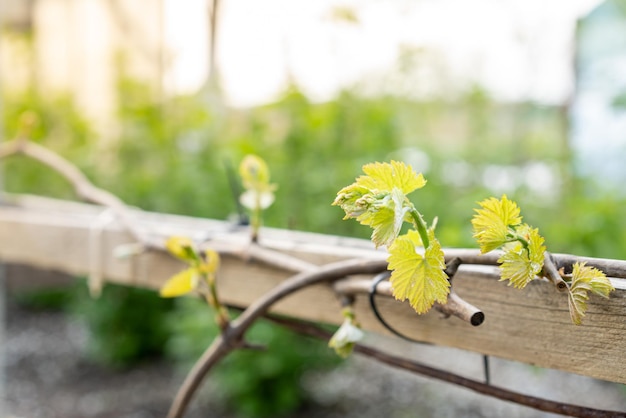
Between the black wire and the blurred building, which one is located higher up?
the blurred building

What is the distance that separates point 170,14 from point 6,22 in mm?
2174

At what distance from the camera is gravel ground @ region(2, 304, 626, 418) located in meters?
2.35

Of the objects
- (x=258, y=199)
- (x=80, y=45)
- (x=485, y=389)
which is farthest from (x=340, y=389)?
(x=80, y=45)

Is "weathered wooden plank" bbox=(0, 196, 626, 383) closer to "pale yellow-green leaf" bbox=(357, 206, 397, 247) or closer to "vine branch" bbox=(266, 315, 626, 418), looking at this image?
"vine branch" bbox=(266, 315, 626, 418)

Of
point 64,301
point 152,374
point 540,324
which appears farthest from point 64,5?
point 540,324

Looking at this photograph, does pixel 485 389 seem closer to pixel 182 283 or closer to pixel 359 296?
pixel 359 296

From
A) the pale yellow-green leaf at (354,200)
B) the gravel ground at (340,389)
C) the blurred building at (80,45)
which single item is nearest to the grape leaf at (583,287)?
the pale yellow-green leaf at (354,200)

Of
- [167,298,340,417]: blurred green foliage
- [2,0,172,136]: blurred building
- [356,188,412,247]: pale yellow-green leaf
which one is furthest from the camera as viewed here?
[2,0,172,136]: blurred building

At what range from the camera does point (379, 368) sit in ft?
9.87

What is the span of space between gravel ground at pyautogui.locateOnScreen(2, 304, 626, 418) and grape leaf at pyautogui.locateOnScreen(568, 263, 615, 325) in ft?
5.43

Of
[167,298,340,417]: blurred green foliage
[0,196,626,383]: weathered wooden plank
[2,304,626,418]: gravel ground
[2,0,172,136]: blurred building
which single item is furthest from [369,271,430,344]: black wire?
[2,0,172,136]: blurred building

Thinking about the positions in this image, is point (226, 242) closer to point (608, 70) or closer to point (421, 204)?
point (421, 204)

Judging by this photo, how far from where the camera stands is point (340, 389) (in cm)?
279

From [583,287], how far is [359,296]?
0.79 feet
